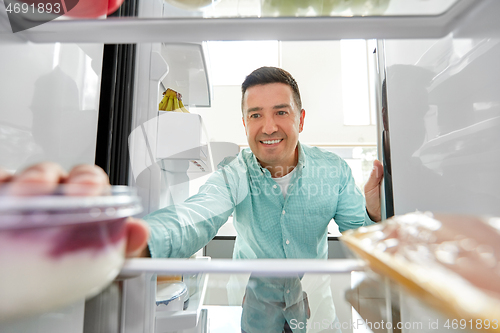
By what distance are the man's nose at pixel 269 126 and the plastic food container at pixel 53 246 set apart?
0.64 metres

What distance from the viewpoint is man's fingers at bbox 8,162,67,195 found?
0.68 ft

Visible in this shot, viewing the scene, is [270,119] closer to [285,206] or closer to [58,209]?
[285,206]

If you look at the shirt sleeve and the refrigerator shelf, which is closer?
the refrigerator shelf

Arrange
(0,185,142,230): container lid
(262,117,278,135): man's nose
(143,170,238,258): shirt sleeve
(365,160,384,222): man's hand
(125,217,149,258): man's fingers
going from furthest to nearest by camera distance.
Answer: (262,117,278,135): man's nose, (365,160,384,222): man's hand, (143,170,238,258): shirt sleeve, (125,217,149,258): man's fingers, (0,185,142,230): container lid

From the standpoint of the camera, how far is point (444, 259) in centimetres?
25

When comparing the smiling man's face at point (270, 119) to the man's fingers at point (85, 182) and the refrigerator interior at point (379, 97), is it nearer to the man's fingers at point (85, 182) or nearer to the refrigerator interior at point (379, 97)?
the refrigerator interior at point (379, 97)

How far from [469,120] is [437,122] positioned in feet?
0.22

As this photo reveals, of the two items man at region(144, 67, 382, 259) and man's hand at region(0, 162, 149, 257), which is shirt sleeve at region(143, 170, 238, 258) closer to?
man at region(144, 67, 382, 259)

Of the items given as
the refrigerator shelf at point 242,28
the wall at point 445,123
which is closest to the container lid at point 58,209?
the refrigerator shelf at point 242,28

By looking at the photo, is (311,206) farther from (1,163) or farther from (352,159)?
(1,163)

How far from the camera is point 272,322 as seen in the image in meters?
0.87

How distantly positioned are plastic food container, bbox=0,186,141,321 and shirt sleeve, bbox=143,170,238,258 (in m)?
0.23

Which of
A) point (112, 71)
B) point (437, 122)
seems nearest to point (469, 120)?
point (437, 122)

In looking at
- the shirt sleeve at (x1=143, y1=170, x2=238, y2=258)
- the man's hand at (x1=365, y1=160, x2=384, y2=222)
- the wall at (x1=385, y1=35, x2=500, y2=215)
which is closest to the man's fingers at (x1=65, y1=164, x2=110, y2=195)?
the shirt sleeve at (x1=143, y1=170, x2=238, y2=258)
